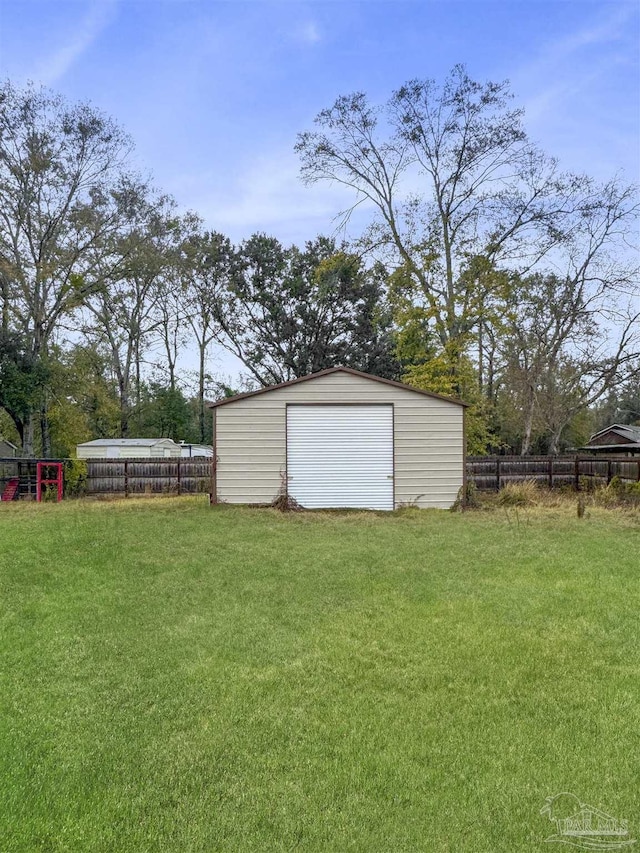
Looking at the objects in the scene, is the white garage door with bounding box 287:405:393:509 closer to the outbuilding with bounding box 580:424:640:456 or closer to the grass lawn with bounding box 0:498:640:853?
the grass lawn with bounding box 0:498:640:853

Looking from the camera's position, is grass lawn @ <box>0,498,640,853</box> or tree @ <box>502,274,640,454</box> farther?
tree @ <box>502,274,640,454</box>

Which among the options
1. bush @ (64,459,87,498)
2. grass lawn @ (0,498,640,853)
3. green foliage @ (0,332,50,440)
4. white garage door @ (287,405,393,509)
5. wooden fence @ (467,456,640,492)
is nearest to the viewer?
grass lawn @ (0,498,640,853)

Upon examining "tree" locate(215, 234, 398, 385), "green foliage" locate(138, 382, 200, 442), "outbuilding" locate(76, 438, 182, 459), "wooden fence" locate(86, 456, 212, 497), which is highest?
"tree" locate(215, 234, 398, 385)

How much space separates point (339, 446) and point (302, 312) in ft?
52.9

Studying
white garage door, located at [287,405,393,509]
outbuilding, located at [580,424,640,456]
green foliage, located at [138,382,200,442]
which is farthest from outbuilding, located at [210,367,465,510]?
green foliage, located at [138,382,200,442]

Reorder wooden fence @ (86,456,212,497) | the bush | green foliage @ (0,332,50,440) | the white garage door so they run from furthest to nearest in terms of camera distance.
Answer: green foliage @ (0,332,50,440), wooden fence @ (86,456,212,497), the bush, the white garage door

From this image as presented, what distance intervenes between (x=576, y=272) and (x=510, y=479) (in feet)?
28.3

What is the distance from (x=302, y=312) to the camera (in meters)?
27.5

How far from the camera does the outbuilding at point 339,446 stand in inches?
494

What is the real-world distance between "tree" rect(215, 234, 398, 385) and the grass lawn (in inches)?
837

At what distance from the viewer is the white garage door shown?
1253cm

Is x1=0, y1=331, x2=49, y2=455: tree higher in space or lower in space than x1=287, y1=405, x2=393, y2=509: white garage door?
higher

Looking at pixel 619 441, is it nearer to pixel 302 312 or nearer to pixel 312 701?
pixel 302 312

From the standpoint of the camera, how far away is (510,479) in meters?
16.7
